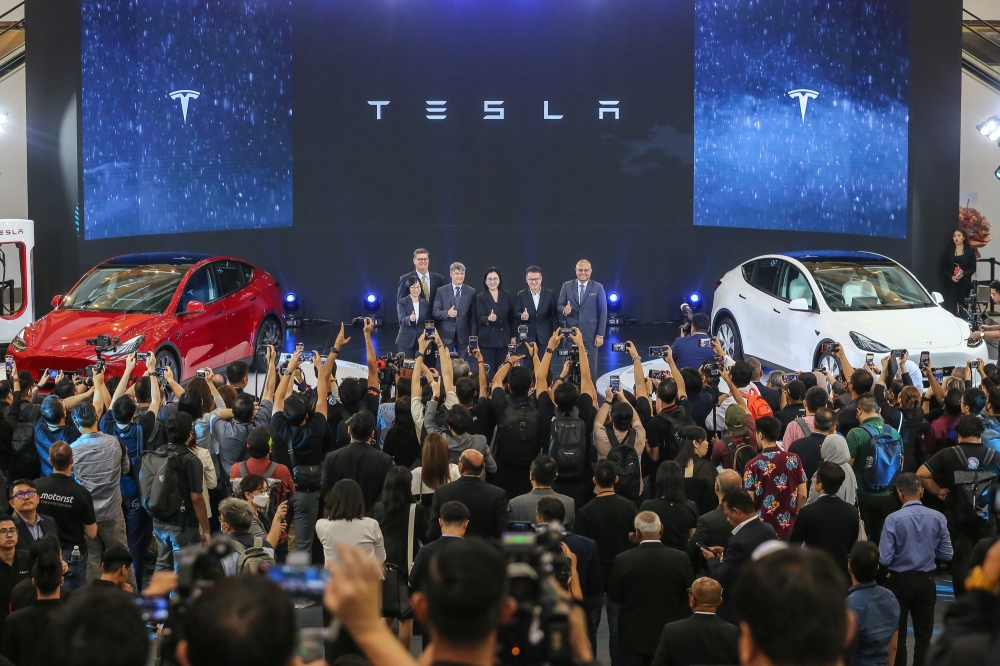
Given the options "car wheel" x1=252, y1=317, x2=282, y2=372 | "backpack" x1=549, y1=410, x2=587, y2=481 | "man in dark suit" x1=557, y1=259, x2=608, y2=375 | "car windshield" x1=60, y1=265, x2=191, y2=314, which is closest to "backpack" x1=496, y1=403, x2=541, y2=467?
"backpack" x1=549, y1=410, x2=587, y2=481

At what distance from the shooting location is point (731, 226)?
1730cm

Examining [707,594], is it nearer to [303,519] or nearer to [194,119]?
[303,519]

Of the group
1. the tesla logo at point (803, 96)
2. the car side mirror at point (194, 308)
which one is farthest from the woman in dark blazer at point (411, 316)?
the tesla logo at point (803, 96)

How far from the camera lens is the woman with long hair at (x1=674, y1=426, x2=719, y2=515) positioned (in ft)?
21.4

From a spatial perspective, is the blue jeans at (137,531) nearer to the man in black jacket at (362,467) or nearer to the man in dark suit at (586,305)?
the man in black jacket at (362,467)

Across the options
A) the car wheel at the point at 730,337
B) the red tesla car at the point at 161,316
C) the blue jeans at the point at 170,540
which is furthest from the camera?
the car wheel at the point at 730,337

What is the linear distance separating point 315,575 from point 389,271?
1504 centimetres

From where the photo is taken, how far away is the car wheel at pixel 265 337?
42.2 feet

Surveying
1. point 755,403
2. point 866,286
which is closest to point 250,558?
point 755,403

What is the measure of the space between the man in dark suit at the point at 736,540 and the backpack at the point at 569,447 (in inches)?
54.5

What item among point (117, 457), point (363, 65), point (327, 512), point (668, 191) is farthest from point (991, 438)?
point (363, 65)

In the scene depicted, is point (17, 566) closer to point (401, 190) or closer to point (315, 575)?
point (315, 575)

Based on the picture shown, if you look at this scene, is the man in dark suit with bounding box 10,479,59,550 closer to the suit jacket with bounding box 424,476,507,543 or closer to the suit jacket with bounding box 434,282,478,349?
the suit jacket with bounding box 424,476,507,543

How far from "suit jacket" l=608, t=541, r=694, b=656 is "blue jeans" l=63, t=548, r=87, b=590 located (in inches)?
118
